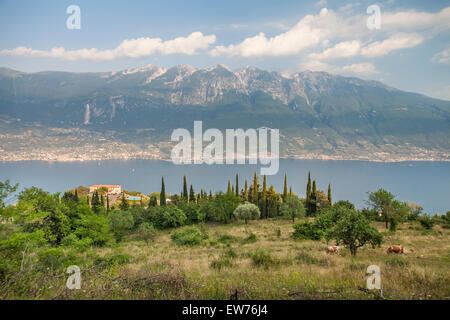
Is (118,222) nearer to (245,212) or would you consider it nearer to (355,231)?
(245,212)

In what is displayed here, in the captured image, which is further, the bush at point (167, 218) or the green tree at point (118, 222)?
the bush at point (167, 218)

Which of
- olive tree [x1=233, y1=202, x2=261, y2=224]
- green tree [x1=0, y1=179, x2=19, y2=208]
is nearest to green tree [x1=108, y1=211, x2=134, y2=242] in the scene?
olive tree [x1=233, y1=202, x2=261, y2=224]

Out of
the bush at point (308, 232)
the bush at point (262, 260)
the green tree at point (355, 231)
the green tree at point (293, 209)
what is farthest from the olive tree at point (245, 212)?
the bush at point (262, 260)

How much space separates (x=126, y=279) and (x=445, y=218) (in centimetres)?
3474

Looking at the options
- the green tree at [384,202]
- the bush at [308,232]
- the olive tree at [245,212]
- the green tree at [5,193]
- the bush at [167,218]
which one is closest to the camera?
the green tree at [5,193]

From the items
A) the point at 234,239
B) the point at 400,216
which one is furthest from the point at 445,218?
the point at 234,239

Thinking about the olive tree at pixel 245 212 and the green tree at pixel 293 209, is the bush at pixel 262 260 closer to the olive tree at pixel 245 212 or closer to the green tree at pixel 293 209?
the olive tree at pixel 245 212

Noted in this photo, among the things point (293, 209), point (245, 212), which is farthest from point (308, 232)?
point (293, 209)

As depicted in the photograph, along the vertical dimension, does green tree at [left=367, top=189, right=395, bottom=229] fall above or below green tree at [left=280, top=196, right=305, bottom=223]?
above

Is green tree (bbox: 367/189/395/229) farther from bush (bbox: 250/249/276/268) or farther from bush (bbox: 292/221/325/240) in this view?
bush (bbox: 250/249/276/268)

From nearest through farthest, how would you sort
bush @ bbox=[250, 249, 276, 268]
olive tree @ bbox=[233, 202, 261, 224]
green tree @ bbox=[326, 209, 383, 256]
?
bush @ bbox=[250, 249, 276, 268] → green tree @ bbox=[326, 209, 383, 256] → olive tree @ bbox=[233, 202, 261, 224]

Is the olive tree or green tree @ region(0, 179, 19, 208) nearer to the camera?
green tree @ region(0, 179, 19, 208)

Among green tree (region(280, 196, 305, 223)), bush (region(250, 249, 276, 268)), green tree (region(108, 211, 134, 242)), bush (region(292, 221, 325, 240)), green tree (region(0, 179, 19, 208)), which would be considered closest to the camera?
green tree (region(0, 179, 19, 208))

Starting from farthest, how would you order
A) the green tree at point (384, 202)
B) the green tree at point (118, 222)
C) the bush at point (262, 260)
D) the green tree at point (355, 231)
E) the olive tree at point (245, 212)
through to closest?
the olive tree at point (245, 212) < the green tree at point (384, 202) < the green tree at point (118, 222) < the green tree at point (355, 231) < the bush at point (262, 260)
